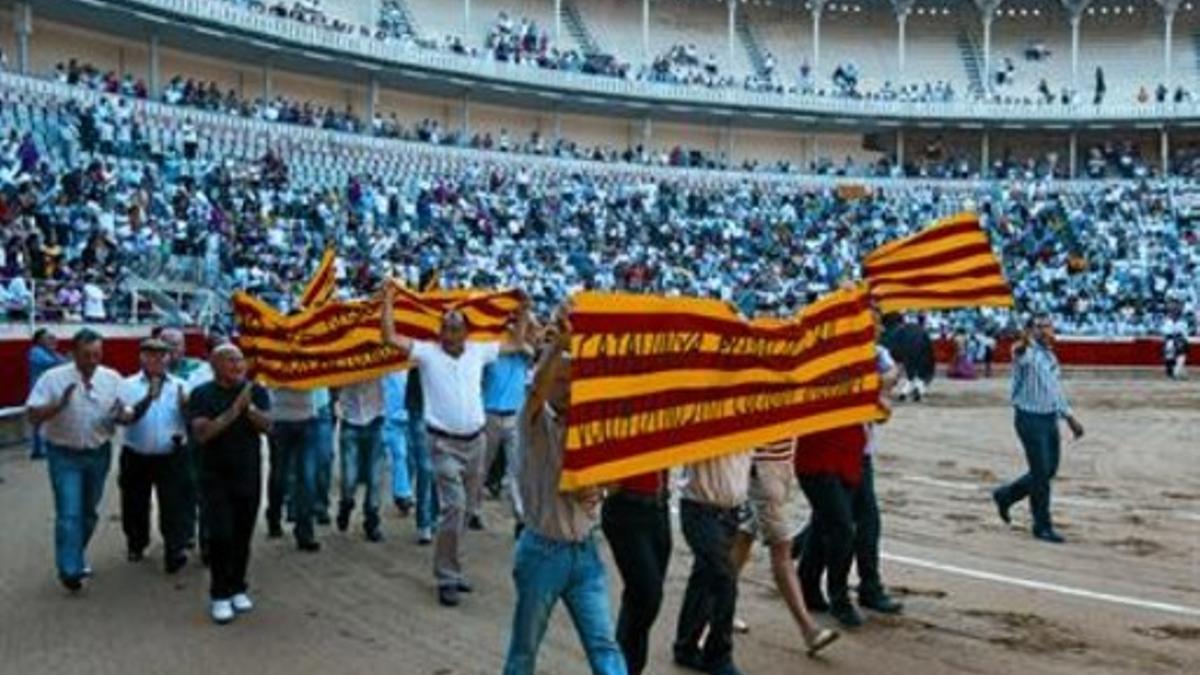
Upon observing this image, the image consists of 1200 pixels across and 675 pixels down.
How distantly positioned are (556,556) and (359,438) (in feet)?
20.0

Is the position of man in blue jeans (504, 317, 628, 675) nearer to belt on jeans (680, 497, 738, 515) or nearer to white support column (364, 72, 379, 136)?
belt on jeans (680, 497, 738, 515)

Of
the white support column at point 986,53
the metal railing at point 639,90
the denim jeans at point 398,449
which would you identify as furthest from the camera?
the white support column at point 986,53

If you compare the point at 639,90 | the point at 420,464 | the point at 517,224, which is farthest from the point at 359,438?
the point at 639,90

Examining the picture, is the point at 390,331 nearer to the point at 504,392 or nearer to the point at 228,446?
the point at 228,446

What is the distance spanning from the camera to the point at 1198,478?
15.9 meters

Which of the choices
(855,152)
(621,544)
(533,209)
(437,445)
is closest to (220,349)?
(437,445)

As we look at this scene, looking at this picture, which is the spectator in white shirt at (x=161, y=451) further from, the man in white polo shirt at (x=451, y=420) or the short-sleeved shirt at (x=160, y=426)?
the man in white polo shirt at (x=451, y=420)

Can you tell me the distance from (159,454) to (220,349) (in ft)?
5.07

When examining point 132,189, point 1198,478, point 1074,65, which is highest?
point 1074,65

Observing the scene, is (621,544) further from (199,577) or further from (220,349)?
(199,577)

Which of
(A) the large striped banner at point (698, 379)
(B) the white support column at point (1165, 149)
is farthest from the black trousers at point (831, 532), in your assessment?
(B) the white support column at point (1165, 149)

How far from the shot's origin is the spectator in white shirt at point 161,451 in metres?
9.63

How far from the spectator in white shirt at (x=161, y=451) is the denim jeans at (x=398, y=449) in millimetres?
2140

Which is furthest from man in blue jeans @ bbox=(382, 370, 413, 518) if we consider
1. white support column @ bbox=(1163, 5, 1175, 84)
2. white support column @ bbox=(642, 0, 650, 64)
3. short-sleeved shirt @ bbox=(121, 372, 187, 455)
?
white support column @ bbox=(1163, 5, 1175, 84)
